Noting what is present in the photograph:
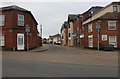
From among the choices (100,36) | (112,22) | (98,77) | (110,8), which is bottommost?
(98,77)

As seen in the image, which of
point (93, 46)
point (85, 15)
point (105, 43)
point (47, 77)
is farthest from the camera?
point (85, 15)

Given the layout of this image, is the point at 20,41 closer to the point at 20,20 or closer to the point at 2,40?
the point at 2,40

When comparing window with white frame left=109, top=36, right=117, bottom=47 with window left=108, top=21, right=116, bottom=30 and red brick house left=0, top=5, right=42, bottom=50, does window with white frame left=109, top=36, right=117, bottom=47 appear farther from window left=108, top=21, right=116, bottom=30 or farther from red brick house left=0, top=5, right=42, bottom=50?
red brick house left=0, top=5, right=42, bottom=50

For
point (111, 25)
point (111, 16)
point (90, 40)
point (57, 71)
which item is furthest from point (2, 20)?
point (57, 71)

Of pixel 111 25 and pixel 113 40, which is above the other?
pixel 111 25

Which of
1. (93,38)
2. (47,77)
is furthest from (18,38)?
(47,77)

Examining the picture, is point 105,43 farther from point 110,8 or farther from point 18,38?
point 18,38

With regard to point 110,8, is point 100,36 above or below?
below

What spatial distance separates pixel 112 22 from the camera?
39469mm

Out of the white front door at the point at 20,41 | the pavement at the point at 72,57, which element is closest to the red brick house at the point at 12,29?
the white front door at the point at 20,41

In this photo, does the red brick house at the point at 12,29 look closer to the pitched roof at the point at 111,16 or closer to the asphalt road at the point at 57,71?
the pitched roof at the point at 111,16

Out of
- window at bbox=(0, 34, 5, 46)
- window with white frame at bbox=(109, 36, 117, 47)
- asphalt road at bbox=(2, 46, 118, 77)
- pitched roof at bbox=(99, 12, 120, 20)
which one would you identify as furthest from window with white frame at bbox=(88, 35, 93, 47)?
asphalt road at bbox=(2, 46, 118, 77)

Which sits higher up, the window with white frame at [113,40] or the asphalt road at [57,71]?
the window with white frame at [113,40]

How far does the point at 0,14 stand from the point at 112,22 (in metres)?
18.5
